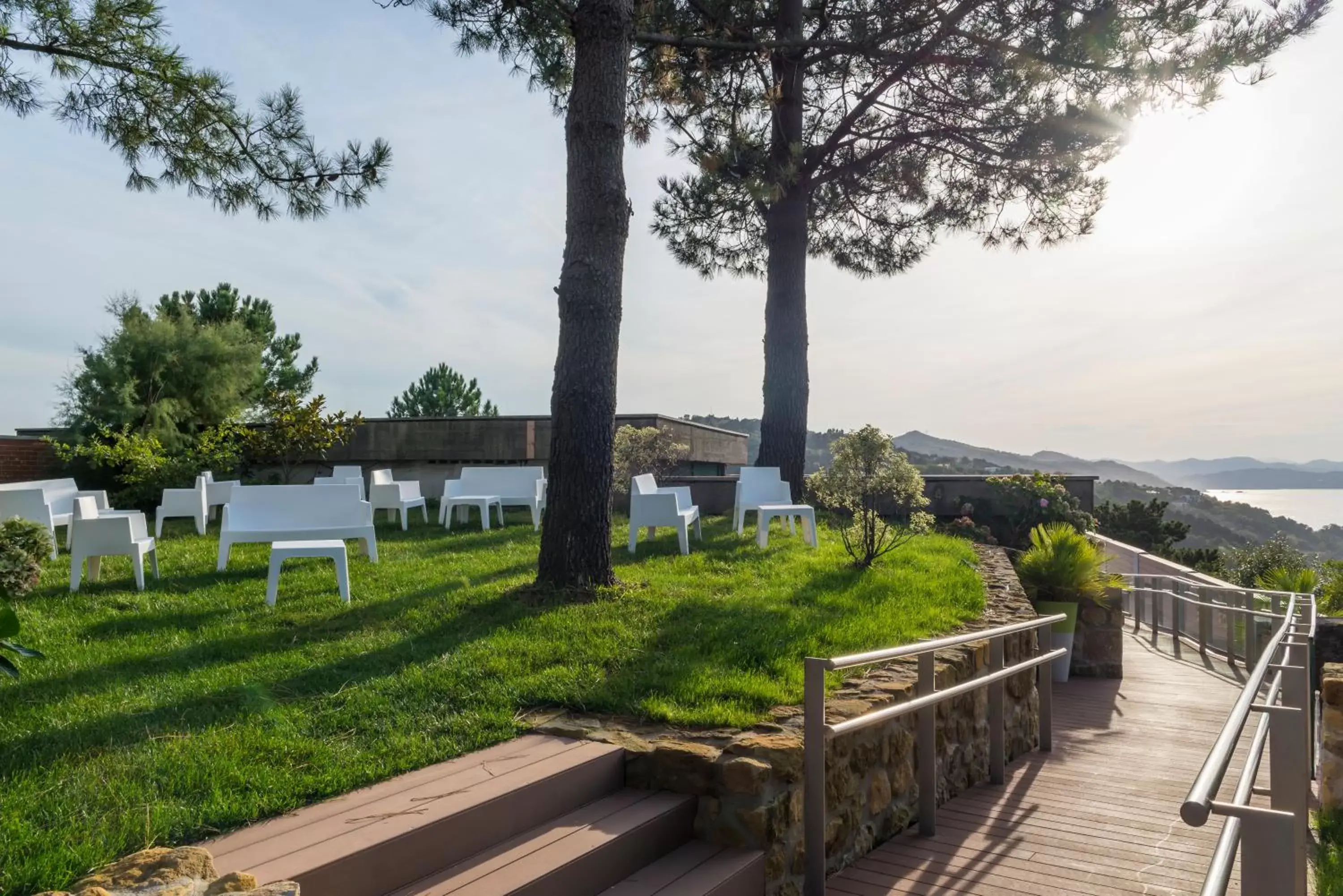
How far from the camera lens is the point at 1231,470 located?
92750 millimetres

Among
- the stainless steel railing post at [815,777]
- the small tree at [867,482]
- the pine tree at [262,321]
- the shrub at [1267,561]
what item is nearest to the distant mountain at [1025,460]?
the small tree at [867,482]

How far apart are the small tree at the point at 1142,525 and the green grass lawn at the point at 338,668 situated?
13.3 meters

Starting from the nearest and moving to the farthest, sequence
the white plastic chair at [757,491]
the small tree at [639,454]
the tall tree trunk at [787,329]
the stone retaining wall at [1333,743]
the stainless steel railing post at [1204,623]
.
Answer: the stone retaining wall at [1333,743] → the stainless steel railing post at [1204,623] → the white plastic chair at [757,491] → the small tree at [639,454] → the tall tree trunk at [787,329]

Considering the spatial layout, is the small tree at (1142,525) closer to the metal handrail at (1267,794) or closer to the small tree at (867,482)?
the small tree at (867,482)

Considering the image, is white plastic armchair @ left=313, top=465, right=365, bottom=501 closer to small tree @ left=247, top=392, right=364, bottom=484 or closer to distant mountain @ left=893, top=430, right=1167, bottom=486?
small tree @ left=247, top=392, right=364, bottom=484

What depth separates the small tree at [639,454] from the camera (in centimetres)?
1126

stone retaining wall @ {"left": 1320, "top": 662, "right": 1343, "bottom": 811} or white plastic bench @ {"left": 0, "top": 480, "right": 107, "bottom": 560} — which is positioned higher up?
white plastic bench @ {"left": 0, "top": 480, "right": 107, "bottom": 560}

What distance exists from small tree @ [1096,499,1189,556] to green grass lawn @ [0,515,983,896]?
13.3 m

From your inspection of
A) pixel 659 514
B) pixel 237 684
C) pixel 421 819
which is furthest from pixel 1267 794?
pixel 659 514

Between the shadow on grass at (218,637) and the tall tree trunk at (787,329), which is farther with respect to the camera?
the tall tree trunk at (787,329)

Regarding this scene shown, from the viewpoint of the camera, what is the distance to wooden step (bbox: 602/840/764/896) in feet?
8.61

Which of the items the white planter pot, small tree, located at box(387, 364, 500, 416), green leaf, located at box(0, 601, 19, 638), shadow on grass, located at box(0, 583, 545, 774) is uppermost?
small tree, located at box(387, 364, 500, 416)

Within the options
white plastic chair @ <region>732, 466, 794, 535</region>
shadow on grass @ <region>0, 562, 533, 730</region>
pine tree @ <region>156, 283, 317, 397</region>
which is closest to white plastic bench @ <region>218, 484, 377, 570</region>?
shadow on grass @ <region>0, 562, 533, 730</region>

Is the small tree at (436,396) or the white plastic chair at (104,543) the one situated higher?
the small tree at (436,396)
